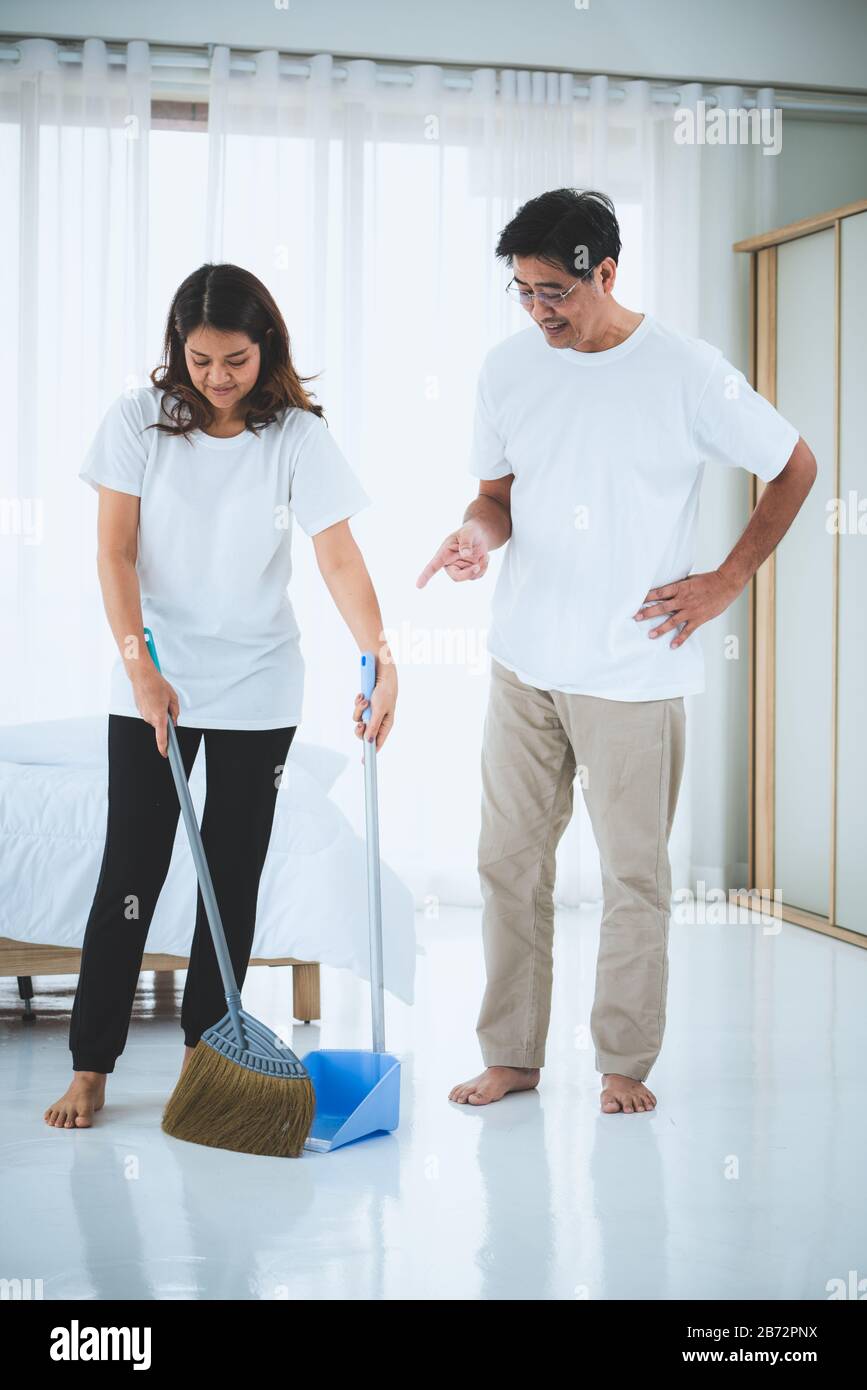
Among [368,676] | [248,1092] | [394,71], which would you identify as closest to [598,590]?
[368,676]

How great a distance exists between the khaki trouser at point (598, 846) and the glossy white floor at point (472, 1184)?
0.45 ft

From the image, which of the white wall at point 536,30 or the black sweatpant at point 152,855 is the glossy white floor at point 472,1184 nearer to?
the black sweatpant at point 152,855

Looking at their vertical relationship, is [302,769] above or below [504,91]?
below

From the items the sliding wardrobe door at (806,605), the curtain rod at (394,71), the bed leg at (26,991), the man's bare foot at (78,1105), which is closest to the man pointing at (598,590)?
the man's bare foot at (78,1105)

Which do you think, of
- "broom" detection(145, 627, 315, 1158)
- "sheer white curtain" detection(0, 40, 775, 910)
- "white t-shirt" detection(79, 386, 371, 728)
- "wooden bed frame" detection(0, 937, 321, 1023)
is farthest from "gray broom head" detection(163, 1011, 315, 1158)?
"sheer white curtain" detection(0, 40, 775, 910)

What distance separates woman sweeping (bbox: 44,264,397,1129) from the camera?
1.91 m

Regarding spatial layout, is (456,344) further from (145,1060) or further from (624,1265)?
(624,1265)

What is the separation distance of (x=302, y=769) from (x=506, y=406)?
0.93 meters

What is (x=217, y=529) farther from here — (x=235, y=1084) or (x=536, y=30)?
(x=536, y=30)

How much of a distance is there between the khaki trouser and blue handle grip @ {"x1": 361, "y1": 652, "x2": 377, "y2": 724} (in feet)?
0.94

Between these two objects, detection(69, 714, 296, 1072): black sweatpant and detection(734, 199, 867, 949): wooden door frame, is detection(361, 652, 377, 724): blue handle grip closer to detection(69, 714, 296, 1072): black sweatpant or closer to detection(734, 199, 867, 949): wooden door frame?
detection(69, 714, 296, 1072): black sweatpant

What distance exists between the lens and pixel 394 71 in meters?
3.90

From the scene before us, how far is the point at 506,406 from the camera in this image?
6.88ft

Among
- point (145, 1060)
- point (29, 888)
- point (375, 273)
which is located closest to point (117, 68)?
point (375, 273)
